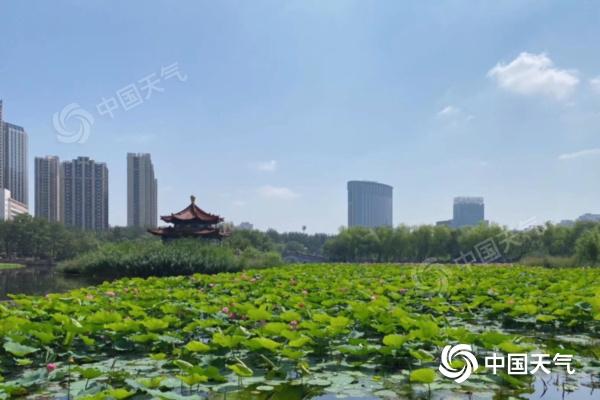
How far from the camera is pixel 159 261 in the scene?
53.6ft

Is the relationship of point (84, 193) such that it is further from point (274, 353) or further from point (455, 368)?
point (455, 368)

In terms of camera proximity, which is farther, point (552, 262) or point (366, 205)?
point (366, 205)

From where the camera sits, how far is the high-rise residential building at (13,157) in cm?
5438

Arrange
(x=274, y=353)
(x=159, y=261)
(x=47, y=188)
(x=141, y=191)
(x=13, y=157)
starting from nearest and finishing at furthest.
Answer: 1. (x=274, y=353)
2. (x=159, y=261)
3. (x=47, y=188)
4. (x=141, y=191)
5. (x=13, y=157)

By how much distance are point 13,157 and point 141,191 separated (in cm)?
Result: 1625

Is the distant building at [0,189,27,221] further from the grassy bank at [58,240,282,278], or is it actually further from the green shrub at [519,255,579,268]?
the green shrub at [519,255,579,268]

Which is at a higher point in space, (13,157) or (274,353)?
(13,157)

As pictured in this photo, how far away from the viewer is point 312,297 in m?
5.53

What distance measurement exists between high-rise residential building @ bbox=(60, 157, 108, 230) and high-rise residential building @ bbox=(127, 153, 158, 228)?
2780mm

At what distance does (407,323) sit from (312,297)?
6.99 feet

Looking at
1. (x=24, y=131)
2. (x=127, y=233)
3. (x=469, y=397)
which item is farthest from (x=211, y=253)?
(x=24, y=131)

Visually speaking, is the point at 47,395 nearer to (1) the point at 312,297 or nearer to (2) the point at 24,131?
(1) the point at 312,297

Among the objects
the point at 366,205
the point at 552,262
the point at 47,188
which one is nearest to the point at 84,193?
the point at 47,188

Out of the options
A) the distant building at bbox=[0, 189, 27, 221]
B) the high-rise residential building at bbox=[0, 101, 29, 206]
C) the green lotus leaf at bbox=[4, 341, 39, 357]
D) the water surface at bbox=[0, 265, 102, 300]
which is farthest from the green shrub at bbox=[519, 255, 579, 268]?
the distant building at bbox=[0, 189, 27, 221]
